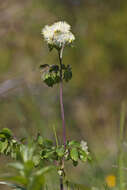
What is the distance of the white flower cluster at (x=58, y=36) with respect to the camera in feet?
4.50

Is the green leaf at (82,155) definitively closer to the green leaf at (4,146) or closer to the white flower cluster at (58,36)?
the green leaf at (4,146)

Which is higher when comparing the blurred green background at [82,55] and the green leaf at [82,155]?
the blurred green background at [82,55]

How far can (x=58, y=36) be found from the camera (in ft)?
4.50

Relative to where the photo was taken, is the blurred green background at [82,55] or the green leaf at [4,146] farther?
the blurred green background at [82,55]

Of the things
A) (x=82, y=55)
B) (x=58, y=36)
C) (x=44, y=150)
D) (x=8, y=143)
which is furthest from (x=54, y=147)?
(x=82, y=55)

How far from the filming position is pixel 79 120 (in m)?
5.87

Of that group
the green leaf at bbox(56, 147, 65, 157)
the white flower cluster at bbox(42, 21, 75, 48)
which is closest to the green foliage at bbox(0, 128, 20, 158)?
the green leaf at bbox(56, 147, 65, 157)

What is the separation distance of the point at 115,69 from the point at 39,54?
Answer: 1.34 meters

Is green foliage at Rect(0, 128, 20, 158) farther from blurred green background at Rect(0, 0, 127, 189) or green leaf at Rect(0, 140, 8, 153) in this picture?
blurred green background at Rect(0, 0, 127, 189)

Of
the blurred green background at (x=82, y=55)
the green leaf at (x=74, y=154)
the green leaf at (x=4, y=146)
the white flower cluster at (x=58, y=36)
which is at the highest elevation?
the blurred green background at (x=82, y=55)

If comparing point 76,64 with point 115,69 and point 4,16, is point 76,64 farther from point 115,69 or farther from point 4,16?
point 4,16

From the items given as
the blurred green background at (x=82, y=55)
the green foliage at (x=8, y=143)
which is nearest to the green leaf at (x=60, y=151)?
the green foliage at (x=8, y=143)

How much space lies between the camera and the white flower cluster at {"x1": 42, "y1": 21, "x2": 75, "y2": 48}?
137 cm

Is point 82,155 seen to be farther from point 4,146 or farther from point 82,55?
point 82,55
